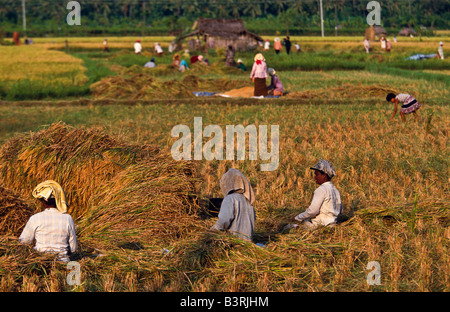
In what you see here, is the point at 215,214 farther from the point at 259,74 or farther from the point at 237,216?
the point at 259,74

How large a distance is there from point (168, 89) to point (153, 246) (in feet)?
48.2

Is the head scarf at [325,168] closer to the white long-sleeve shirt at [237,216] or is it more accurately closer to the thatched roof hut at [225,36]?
the white long-sleeve shirt at [237,216]

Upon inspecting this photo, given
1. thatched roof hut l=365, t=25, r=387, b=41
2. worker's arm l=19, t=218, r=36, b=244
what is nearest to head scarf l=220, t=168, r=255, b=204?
worker's arm l=19, t=218, r=36, b=244

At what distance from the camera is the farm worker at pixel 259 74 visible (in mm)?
18359

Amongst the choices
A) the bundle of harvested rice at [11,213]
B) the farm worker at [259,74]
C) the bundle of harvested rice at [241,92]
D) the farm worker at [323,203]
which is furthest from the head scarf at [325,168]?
the bundle of harvested rice at [241,92]

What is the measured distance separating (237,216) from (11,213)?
2321mm

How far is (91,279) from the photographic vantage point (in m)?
5.64

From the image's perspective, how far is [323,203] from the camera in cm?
694

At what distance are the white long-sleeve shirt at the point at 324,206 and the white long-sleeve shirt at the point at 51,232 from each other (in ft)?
8.55

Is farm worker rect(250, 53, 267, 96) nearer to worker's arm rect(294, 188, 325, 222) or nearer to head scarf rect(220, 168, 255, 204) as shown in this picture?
worker's arm rect(294, 188, 325, 222)

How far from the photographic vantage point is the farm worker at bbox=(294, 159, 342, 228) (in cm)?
689

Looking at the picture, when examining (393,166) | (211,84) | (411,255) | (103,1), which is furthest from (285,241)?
(103,1)

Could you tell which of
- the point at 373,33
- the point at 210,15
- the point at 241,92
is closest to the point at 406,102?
the point at 241,92

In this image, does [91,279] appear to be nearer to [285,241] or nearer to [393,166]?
[285,241]
